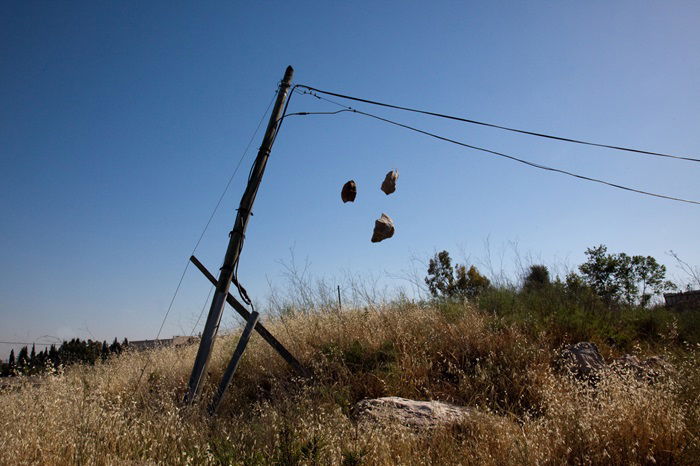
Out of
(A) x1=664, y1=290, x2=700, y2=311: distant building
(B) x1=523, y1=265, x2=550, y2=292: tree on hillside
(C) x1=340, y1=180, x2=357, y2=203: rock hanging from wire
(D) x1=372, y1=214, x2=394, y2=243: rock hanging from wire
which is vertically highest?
(C) x1=340, y1=180, x2=357, y2=203: rock hanging from wire

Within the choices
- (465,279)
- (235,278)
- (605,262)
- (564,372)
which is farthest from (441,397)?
(605,262)

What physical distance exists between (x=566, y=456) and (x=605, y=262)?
2666cm

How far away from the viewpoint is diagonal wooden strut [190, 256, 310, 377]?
16.4 ft

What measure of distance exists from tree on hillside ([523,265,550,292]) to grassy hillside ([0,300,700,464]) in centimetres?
168

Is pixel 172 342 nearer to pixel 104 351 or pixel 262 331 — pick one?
pixel 104 351

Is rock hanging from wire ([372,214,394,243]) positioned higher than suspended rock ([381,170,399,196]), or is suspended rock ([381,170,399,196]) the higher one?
suspended rock ([381,170,399,196])

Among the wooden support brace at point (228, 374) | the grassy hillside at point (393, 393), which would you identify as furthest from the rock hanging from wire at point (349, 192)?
the grassy hillside at point (393, 393)

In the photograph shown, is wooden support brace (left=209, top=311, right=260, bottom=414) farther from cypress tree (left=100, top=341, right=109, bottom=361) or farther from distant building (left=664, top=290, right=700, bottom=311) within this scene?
distant building (left=664, top=290, right=700, bottom=311)

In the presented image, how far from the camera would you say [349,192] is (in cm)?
443

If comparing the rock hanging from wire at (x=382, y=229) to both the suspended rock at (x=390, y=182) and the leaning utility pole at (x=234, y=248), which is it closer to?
the suspended rock at (x=390, y=182)

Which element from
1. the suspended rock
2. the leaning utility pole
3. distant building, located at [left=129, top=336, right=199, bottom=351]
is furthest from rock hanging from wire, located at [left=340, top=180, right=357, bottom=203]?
distant building, located at [left=129, top=336, right=199, bottom=351]

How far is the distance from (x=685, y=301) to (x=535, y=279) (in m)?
3.63

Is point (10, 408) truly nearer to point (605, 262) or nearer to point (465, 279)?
point (465, 279)

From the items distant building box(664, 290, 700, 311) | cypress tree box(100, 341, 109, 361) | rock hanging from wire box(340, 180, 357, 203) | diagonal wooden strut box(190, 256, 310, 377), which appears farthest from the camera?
cypress tree box(100, 341, 109, 361)
